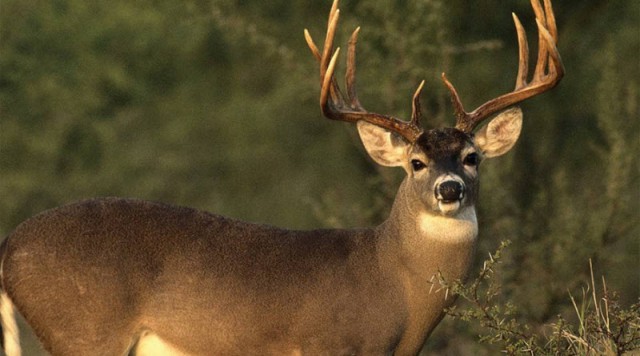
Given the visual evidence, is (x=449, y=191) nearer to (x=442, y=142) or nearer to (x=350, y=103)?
(x=442, y=142)

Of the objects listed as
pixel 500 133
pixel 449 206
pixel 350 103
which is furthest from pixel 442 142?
pixel 350 103

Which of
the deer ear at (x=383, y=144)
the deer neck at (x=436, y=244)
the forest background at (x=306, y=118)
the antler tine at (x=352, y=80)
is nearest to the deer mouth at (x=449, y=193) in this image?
the deer neck at (x=436, y=244)

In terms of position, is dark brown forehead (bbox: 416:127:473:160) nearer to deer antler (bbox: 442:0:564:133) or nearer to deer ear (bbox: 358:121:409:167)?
deer antler (bbox: 442:0:564:133)

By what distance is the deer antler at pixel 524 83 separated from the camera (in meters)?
10.2

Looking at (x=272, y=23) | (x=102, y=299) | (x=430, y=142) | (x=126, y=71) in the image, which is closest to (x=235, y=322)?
(x=102, y=299)

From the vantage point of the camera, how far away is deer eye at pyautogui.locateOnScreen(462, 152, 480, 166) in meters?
10.1

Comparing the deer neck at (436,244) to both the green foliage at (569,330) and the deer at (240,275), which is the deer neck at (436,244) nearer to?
the deer at (240,275)

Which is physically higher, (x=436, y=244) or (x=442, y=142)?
(x=442, y=142)

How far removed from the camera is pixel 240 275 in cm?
986

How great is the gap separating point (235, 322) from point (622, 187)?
496 centimetres

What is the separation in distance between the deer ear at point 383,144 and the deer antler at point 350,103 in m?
0.05

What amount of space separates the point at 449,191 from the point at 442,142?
1.55ft

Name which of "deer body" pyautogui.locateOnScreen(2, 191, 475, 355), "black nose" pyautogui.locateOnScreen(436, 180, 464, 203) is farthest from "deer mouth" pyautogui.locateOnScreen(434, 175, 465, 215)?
"deer body" pyautogui.locateOnScreen(2, 191, 475, 355)

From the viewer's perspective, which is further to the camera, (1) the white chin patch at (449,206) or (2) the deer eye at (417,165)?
(2) the deer eye at (417,165)
